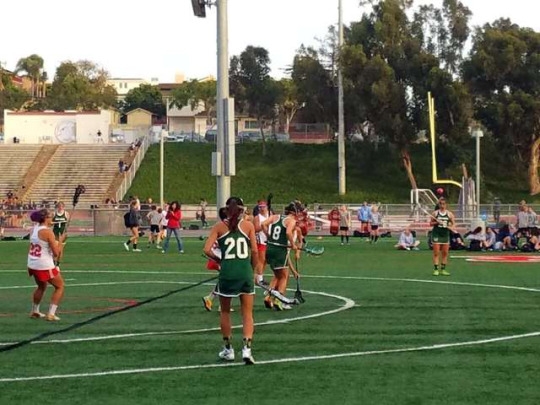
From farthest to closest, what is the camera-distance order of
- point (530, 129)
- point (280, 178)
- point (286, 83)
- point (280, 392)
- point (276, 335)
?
point (286, 83)
point (280, 178)
point (530, 129)
point (276, 335)
point (280, 392)

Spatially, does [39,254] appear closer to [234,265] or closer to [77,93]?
[234,265]

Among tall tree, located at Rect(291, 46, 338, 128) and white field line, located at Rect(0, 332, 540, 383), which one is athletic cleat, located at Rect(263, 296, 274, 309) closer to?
white field line, located at Rect(0, 332, 540, 383)

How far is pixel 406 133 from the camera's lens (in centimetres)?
7450

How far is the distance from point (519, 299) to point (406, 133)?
55.1 metres

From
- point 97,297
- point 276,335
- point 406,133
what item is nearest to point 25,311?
point 97,297

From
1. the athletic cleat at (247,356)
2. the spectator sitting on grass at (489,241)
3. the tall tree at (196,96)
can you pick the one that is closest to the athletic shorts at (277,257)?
the athletic cleat at (247,356)

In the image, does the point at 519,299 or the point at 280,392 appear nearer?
the point at 280,392

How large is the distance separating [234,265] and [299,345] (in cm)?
190

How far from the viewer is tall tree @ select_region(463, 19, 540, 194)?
234ft

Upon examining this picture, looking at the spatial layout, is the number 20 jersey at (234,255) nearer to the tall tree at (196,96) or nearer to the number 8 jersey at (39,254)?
the number 8 jersey at (39,254)

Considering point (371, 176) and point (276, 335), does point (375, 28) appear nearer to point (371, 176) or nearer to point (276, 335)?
point (371, 176)

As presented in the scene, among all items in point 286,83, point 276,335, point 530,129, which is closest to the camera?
point 276,335

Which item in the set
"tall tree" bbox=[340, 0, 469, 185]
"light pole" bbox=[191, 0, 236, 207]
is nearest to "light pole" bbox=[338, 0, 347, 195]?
"tall tree" bbox=[340, 0, 469, 185]

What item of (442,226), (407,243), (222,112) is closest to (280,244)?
(222,112)
